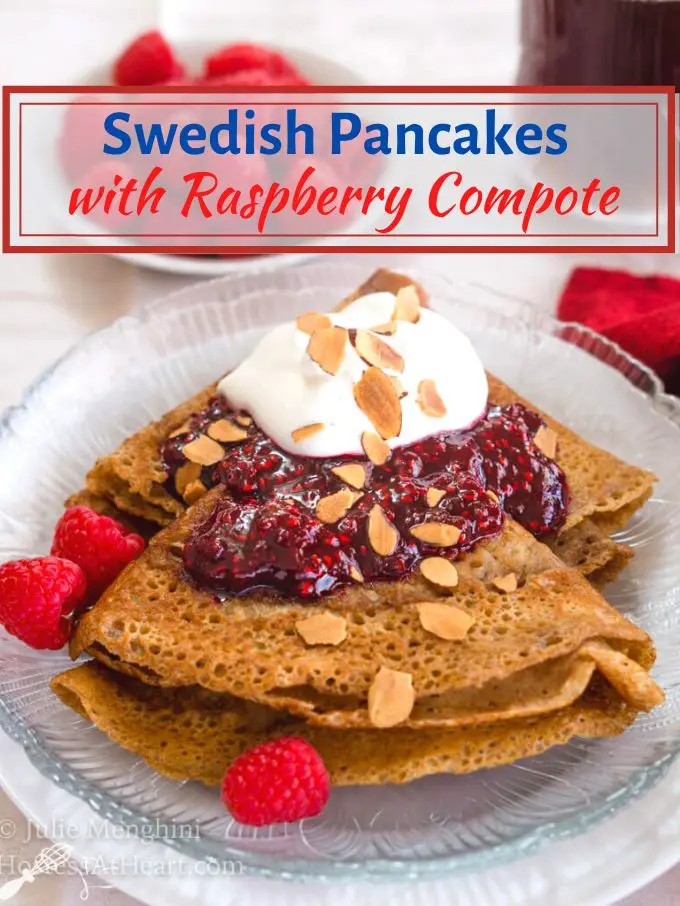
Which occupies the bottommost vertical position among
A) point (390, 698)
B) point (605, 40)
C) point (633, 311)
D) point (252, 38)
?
point (390, 698)

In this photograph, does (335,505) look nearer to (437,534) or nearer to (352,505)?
(352,505)

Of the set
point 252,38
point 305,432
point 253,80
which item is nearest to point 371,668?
point 305,432

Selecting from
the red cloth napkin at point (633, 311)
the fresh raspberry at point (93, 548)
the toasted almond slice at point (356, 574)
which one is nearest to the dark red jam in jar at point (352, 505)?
the toasted almond slice at point (356, 574)

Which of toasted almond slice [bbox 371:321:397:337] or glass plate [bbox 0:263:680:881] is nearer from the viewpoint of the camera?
glass plate [bbox 0:263:680:881]

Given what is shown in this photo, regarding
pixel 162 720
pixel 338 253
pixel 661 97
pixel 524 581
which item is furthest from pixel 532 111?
pixel 162 720

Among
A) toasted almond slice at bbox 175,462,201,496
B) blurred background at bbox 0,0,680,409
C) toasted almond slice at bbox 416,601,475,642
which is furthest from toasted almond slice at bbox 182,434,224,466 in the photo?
blurred background at bbox 0,0,680,409

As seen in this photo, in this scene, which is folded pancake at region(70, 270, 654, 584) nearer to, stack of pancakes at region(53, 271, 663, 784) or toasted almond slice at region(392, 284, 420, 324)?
stack of pancakes at region(53, 271, 663, 784)

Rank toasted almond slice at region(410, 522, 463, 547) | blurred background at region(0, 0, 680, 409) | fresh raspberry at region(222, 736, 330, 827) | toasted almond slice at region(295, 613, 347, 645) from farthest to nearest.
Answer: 1. blurred background at region(0, 0, 680, 409)
2. toasted almond slice at region(410, 522, 463, 547)
3. toasted almond slice at region(295, 613, 347, 645)
4. fresh raspberry at region(222, 736, 330, 827)
